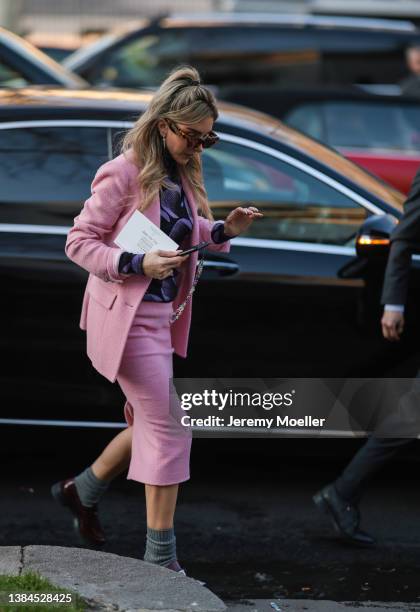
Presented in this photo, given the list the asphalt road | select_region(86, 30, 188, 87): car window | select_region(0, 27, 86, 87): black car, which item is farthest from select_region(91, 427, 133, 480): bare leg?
select_region(86, 30, 188, 87): car window

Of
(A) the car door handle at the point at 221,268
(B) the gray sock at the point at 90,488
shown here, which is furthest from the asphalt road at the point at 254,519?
(A) the car door handle at the point at 221,268

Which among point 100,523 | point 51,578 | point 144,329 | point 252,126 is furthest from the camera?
point 252,126

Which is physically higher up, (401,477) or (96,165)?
(96,165)

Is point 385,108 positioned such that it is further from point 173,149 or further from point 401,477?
point 173,149

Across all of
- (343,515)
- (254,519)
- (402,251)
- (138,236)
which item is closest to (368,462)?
(343,515)

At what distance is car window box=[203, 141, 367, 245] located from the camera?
555cm

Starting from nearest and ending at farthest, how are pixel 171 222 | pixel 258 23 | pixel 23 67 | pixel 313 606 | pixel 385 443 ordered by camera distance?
pixel 171 222 → pixel 313 606 → pixel 385 443 → pixel 23 67 → pixel 258 23

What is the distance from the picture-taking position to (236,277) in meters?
5.35

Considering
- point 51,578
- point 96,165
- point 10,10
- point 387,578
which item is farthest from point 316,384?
point 10,10

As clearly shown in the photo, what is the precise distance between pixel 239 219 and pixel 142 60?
391 inches

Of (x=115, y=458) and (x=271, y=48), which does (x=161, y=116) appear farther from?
(x=271, y=48)

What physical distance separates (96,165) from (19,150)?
0.33 m
